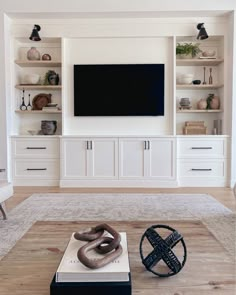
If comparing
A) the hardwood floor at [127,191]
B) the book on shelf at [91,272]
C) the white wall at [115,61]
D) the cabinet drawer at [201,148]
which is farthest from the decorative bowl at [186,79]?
the book on shelf at [91,272]

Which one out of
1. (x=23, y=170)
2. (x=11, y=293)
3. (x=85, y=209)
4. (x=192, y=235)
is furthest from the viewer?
(x=23, y=170)

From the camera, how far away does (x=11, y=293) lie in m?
0.78

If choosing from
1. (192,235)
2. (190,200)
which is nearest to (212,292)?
(192,235)

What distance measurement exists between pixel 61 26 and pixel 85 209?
318 centimetres

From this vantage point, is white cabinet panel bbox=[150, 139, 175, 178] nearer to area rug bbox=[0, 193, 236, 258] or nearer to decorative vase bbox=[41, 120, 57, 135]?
area rug bbox=[0, 193, 236, 258]

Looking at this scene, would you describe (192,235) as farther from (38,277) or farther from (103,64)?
(103,64)

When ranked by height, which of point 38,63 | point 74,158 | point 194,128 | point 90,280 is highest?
point 38,63

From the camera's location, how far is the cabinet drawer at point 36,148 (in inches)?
196

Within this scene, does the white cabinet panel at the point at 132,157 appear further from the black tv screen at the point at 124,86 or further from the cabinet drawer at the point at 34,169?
the cabinet drawer at the point at 34,169

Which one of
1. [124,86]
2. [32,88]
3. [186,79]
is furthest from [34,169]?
[186,79]

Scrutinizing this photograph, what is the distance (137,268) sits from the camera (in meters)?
0.93

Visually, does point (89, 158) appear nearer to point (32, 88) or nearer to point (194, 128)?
point (32, 88)

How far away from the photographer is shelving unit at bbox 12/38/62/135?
17.0 feet

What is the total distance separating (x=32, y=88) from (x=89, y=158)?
159 cm
